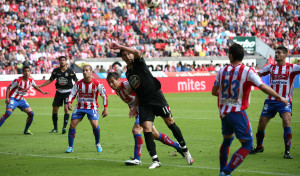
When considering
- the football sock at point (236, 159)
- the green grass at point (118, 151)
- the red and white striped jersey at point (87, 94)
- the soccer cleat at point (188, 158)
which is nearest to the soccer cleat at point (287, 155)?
the green grass at point (118, 151)

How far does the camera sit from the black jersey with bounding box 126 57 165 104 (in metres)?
8.88

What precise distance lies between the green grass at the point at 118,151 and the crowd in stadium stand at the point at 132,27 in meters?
14.6

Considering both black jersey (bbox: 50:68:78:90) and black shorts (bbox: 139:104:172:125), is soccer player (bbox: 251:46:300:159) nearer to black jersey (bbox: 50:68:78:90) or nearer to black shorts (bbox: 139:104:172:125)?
black shorts (bbox: 139:104:172:125)

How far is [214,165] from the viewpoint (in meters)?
8.80

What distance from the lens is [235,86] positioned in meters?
7.21

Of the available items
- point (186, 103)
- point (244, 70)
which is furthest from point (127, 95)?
point (186, 103)

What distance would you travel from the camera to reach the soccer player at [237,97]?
7.09 metres

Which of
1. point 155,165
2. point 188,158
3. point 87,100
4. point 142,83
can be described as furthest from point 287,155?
point 87,100

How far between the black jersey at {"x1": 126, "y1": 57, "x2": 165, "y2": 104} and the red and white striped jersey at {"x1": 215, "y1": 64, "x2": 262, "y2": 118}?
1.90 metres

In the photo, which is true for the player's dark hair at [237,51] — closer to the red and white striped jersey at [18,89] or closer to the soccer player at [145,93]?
the soccer player at [145,93]

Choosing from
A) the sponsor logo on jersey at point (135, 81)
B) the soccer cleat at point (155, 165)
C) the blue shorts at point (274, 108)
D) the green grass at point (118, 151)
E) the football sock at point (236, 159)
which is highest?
the sponsor logo on jersey at point (135, 81)

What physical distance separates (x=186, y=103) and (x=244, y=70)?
1765 cm

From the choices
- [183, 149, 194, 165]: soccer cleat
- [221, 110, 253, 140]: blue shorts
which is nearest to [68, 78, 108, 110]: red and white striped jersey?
[183, 149, 194, 165]: soccer cleat

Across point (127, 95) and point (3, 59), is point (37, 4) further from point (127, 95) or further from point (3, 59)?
point (127, 95)
